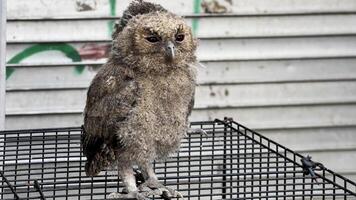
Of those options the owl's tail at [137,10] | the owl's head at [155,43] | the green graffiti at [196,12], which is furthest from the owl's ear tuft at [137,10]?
the green graffiti at [196,12]

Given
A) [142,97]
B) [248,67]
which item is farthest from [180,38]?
[248,67]

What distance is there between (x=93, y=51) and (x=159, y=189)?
2.02m

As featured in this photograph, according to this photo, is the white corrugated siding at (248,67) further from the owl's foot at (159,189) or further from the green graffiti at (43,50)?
the owl's foot at (159,189)

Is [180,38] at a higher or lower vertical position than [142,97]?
higher

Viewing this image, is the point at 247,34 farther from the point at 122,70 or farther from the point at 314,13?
the point at 122,70

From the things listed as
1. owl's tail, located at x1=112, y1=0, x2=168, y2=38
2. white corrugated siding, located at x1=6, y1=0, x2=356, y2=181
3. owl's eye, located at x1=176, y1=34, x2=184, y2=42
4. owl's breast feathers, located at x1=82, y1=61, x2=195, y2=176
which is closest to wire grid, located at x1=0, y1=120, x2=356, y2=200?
owl's breast feathers, located at x1=82, y1=61, x2=195, y2=176

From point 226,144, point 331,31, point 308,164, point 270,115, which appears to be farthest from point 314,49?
point 308,164

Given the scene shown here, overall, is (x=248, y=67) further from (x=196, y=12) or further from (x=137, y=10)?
(x=137, y=10)

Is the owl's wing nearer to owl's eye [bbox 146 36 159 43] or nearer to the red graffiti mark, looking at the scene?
owl's eye [bbox 146 36 159 43]

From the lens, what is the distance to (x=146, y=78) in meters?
3.98

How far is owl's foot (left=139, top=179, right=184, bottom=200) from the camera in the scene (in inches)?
155

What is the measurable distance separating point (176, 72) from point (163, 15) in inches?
10.7

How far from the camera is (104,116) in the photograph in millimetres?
4020

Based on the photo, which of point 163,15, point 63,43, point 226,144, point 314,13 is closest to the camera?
point 163,15
